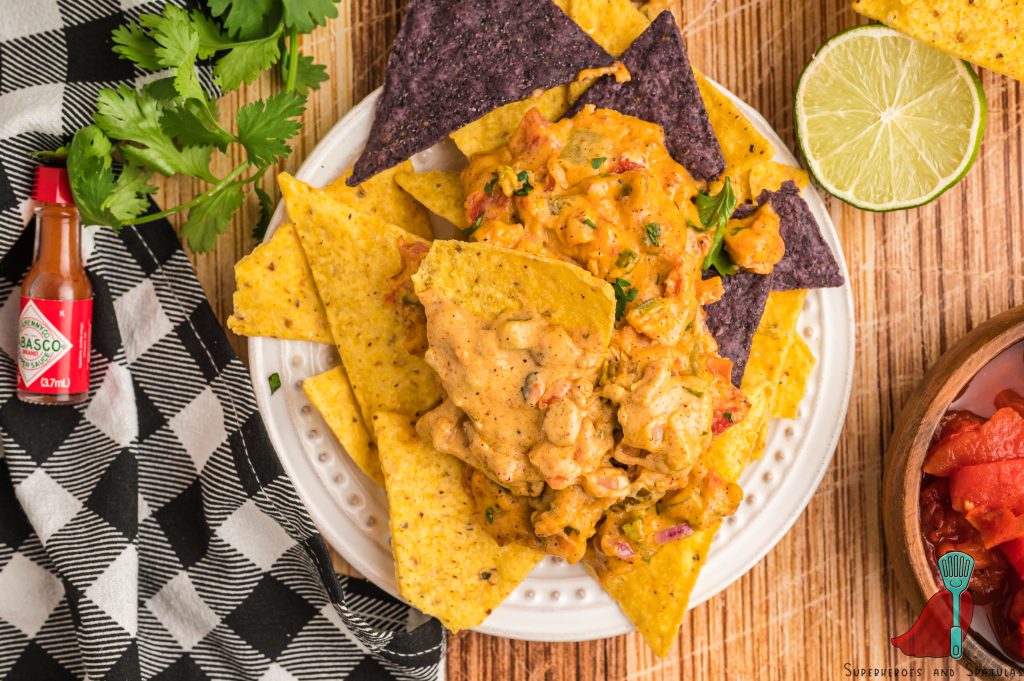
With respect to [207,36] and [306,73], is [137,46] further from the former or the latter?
[306,73]

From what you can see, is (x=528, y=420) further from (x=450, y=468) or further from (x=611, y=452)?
(x=450, y=468)

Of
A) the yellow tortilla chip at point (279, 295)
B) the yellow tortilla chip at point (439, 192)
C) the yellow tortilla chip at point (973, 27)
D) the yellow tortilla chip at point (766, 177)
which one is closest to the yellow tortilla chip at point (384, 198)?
the yellow tortilla chip at point (439, 192)

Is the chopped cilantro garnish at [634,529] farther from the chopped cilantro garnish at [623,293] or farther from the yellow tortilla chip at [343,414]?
the yellow tortilla chip at [343,414]

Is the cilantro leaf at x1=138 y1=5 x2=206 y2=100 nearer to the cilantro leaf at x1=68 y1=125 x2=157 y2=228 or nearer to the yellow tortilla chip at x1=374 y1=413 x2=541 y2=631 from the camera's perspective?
the cilantro leaf at x1=68 y1=125 x2=157 y2=228

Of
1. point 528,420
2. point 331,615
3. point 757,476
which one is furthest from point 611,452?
point 331,615

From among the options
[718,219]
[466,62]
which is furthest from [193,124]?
[718,219]

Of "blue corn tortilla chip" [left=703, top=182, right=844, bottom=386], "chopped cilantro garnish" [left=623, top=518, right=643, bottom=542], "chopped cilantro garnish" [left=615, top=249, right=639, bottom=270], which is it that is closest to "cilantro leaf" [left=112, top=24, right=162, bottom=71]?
"chopped cilantro garnish" [left=615, top=249, right=639, bottom=270]
